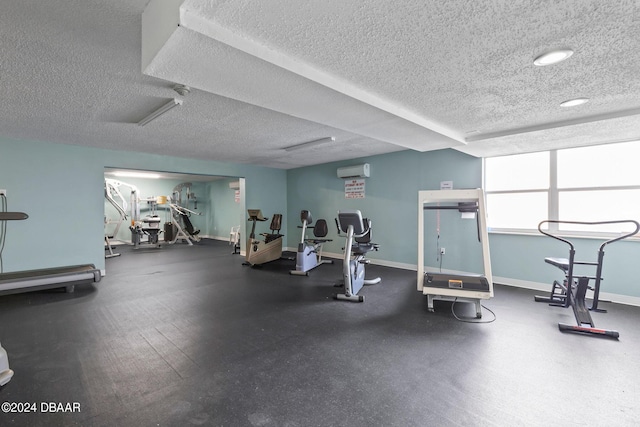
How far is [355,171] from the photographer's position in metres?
5.60

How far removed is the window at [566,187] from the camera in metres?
3.32

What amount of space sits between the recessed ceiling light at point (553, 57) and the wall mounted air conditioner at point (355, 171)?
3.83m

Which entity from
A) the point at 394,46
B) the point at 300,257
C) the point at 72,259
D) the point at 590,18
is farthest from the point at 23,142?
the point at 590,18

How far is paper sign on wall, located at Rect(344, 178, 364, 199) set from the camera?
5.77 metres

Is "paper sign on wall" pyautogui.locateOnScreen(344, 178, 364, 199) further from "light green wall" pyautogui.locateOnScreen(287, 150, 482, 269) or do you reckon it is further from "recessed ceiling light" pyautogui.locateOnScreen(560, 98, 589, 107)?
"recessed ceiling light" pyautogui.locateOnScreen(560, 98, 589, 107)

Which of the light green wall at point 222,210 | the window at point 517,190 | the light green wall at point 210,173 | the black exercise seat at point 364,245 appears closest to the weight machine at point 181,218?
the light green wall at point 222,210

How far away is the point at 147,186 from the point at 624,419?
11.4 m

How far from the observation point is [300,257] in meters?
4.76

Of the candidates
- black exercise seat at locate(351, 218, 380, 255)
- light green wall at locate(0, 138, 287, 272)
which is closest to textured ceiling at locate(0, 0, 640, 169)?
light green wall at locate(0, 138, 287, 272)

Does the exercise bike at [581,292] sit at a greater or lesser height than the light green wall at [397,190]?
lesser

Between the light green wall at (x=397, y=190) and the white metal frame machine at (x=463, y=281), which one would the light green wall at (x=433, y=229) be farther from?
the white metal frame machine at (x=463, y=281)

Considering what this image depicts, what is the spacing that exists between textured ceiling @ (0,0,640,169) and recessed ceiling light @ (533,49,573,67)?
46 mm

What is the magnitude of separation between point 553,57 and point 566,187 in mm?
2896

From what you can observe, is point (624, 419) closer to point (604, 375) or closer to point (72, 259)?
point (604, 375)
